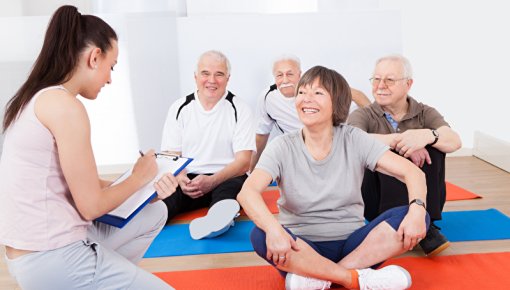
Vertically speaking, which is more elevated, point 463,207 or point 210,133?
point 210,133

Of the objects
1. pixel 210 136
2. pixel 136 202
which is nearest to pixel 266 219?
pixel 136 202

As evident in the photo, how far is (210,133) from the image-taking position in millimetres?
3387

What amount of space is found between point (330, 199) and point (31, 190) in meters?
1.10

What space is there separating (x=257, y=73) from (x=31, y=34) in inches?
67.8

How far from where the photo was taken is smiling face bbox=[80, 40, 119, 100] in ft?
5.23

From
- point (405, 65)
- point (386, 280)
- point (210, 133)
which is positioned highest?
point (405, 65)

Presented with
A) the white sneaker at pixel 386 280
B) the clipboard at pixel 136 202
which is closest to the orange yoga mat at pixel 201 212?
the white sneaker at pixel 386 280

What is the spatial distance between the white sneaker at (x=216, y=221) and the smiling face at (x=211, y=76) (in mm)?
670

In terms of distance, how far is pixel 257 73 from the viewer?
15.0ft

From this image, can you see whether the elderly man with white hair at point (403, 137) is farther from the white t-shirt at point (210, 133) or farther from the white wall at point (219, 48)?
the white wall at point (219, 48)

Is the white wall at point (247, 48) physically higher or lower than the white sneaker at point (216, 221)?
higher

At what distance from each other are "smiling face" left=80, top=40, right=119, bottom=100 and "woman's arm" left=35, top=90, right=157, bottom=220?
8 cm

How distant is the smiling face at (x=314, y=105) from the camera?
2174 millimetres

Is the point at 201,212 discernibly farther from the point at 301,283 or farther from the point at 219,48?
the point at 219,48
